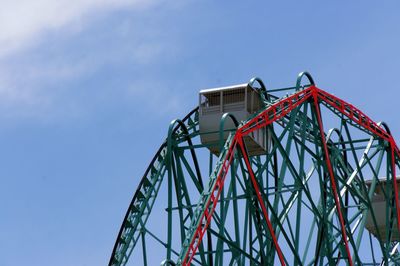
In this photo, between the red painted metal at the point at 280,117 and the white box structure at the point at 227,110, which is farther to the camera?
the white box structure at the point at 227,110

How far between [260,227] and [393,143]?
1221 centimetres

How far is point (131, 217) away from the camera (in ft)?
189

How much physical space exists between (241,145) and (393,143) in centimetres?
1477

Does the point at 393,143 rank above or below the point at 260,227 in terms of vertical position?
above

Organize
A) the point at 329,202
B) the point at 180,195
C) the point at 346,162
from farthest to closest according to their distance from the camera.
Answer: the point at 346,162
the point at 329,202
the point at 180,195

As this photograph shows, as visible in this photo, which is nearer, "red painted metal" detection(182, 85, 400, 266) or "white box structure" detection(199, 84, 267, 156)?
"red painted metal" detection(182, 85, 400, 266)

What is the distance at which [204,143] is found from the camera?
57.4m

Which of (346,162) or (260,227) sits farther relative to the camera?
(346,162)

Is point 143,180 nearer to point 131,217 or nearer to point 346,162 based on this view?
point 131,217

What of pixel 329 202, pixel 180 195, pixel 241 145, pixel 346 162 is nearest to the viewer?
pixel 241 145

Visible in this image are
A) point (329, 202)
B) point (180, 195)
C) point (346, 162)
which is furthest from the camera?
point (346, 162)

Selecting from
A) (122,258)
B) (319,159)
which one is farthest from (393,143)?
(122,258)

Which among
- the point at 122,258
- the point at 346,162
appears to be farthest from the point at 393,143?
the point at 122,258

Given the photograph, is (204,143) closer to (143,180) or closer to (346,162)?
(143,180)
